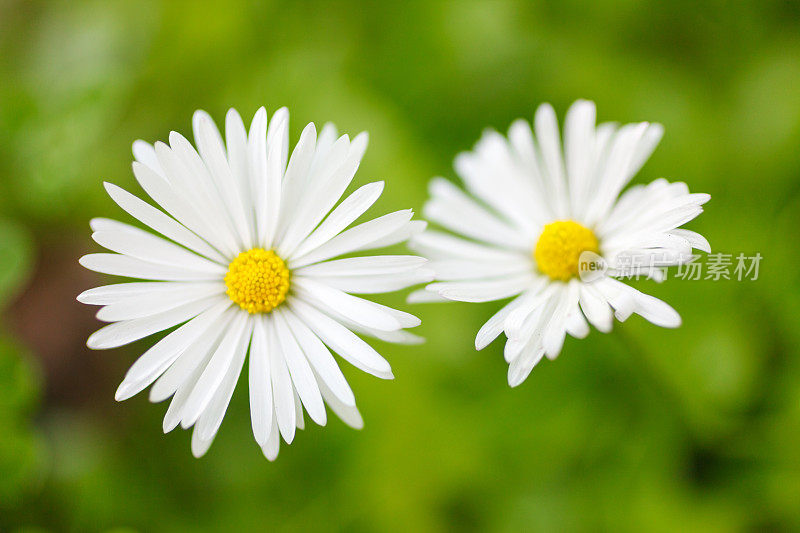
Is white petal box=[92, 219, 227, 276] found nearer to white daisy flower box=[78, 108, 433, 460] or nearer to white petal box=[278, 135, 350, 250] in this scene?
white daisy flower box=[78, 108, 433, 460]

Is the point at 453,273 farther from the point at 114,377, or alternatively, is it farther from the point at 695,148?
the point at 114,377

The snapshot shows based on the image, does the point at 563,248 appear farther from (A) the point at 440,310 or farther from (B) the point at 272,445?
(A) the point at 440,310

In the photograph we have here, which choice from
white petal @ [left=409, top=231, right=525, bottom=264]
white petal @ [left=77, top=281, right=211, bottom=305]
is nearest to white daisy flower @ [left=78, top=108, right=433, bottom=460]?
white petal @ [left=77, top=281, right=211, bottom=305]

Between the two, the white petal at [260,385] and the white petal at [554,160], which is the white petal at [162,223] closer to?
the white petal at [260,385]

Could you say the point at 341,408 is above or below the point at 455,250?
below

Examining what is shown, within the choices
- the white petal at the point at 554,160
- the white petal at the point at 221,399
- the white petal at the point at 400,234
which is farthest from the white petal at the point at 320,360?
the white petal at the point at 554,160

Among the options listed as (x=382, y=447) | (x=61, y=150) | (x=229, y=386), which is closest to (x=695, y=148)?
(x=382, y=447)

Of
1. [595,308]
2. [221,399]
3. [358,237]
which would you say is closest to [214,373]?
[221,399]
